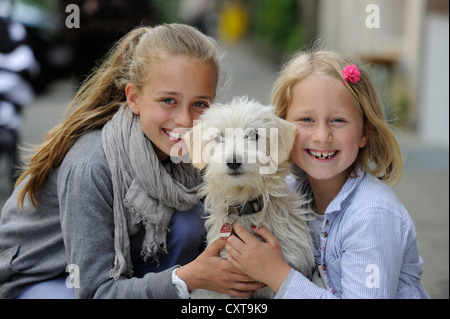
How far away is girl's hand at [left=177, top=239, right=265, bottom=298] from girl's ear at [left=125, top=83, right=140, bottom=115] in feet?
3.06

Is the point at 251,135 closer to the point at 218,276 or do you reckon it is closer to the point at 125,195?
the point at 218,276

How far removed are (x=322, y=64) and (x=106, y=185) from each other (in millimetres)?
1344

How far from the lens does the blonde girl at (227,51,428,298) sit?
2689mm

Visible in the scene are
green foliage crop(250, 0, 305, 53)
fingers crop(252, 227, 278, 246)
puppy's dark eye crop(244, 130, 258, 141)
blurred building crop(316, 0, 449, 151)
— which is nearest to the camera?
puppy's dark eye crop(244, 130, 258, 141)

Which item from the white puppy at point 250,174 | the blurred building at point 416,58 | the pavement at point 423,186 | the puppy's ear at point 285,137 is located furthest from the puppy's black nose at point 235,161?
the blurred building at point 416,58

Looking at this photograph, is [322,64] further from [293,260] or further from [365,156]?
[293,260]

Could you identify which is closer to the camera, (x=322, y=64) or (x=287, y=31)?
(x=322, y=64)

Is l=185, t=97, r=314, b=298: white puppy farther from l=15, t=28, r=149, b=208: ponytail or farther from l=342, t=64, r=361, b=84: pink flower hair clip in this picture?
l=15, t=28, r=149, b=208: ponytail

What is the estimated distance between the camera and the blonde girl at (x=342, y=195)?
2.69 meters

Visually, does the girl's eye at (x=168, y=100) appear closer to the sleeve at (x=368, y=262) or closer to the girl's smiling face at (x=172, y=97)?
the girl's smiling face at (x=172, y=97)

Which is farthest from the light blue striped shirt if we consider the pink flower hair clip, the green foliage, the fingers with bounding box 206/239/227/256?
the green foliage
